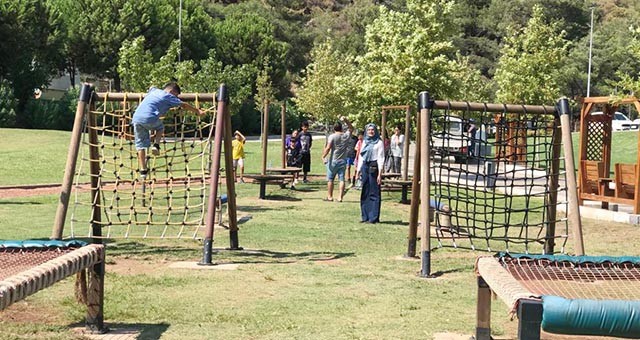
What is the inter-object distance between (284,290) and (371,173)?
6450mm

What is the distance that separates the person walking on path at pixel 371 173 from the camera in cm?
1404

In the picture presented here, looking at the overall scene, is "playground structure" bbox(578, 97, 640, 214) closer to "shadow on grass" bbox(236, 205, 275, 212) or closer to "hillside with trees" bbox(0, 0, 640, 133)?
"hillside with trees" bbox(0, 0, 640, 133)

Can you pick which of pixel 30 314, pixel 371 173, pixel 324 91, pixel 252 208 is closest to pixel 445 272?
pixel 30 314

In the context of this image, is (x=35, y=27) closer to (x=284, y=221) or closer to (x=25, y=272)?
(x=284, y=221)

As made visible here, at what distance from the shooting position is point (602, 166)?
1841 cm

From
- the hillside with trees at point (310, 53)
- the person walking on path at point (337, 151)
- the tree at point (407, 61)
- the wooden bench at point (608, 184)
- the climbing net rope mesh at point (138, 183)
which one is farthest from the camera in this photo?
the hillside with trees at point (310, 53)

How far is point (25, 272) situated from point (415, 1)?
2336 centimetres

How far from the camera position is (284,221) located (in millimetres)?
14281

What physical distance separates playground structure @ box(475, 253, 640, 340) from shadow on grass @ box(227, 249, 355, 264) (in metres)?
4.05

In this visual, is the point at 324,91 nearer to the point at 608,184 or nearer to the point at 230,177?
the point at 608,184

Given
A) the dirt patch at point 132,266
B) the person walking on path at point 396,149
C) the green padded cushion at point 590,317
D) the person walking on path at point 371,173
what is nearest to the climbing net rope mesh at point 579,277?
the green padded cushion at point 590,317

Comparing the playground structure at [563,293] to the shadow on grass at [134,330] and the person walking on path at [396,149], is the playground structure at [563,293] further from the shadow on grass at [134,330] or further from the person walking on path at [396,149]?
the person walking on path at [396,149]

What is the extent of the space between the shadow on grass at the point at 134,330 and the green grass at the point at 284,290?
22 millimetres

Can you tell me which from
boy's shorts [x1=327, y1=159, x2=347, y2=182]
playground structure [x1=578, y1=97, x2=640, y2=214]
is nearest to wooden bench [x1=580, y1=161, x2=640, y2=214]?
playground structure [x1=578, y1=97, x2=640, y2=214]
